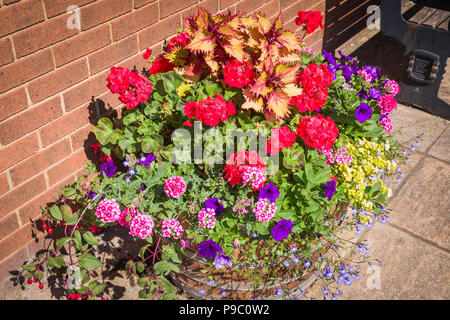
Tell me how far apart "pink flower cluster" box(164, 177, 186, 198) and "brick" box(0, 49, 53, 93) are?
2.76ft

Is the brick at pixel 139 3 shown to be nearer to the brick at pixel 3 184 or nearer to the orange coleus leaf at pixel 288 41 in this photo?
the orange coleus leaf at pixel 288 41

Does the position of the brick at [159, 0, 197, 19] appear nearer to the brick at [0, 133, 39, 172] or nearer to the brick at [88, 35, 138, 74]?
the brick at [88, 35, 138, 74]

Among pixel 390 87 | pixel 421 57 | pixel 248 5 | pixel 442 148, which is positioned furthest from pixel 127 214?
pixel 421 57

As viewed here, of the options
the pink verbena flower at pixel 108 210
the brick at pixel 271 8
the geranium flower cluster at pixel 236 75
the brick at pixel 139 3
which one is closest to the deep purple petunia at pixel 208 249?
the pink verbena flower at pixel 108 210

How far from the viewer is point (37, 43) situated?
1.99 metres

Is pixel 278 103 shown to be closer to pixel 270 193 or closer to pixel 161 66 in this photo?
pixel 270 193

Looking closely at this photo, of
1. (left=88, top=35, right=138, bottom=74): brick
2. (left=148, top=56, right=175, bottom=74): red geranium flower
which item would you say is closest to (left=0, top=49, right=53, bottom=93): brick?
(left=88, top=35, right=138, bottom=74): brick

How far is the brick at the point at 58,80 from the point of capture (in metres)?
2.07

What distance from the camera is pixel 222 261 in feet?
6.44

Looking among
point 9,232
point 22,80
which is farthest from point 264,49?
point 9,232

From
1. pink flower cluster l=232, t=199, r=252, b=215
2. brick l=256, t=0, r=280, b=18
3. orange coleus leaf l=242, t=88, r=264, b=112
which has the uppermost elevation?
orange coleus leaf l=242, t=88, r=264, b=112

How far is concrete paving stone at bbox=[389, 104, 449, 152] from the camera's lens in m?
3.66

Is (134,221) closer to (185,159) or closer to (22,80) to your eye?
(185,159)

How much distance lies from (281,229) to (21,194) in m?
1.38
